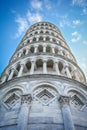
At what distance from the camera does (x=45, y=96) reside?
12.0 meters

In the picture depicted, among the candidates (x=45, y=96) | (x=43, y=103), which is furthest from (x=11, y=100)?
(x=43, y=103)

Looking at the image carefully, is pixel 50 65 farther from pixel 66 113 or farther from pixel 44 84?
pixel 66 113

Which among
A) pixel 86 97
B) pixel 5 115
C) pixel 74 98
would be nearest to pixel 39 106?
pixel 5 115

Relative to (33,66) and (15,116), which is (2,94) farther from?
(33,66)

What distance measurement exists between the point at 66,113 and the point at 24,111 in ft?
9.23

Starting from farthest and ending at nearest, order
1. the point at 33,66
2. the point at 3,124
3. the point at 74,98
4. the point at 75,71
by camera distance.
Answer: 1. the point at 75,71
2. the point at 33,66
3. the point at 74,98
4. the point at 3,124

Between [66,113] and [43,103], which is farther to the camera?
[43,103]

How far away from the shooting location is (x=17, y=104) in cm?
1129

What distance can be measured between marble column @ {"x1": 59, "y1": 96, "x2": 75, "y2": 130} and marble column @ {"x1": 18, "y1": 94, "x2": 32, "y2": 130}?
2.35m

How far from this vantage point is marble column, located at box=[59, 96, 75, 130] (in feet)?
29.3

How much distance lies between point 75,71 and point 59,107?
25.2 feet

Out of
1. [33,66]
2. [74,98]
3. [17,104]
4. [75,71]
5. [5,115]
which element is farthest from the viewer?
[75,71]

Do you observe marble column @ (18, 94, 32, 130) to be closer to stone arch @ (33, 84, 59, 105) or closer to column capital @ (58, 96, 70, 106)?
stone arch @ (33, 84, 59, 105)

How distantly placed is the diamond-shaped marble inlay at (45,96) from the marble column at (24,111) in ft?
3.73
